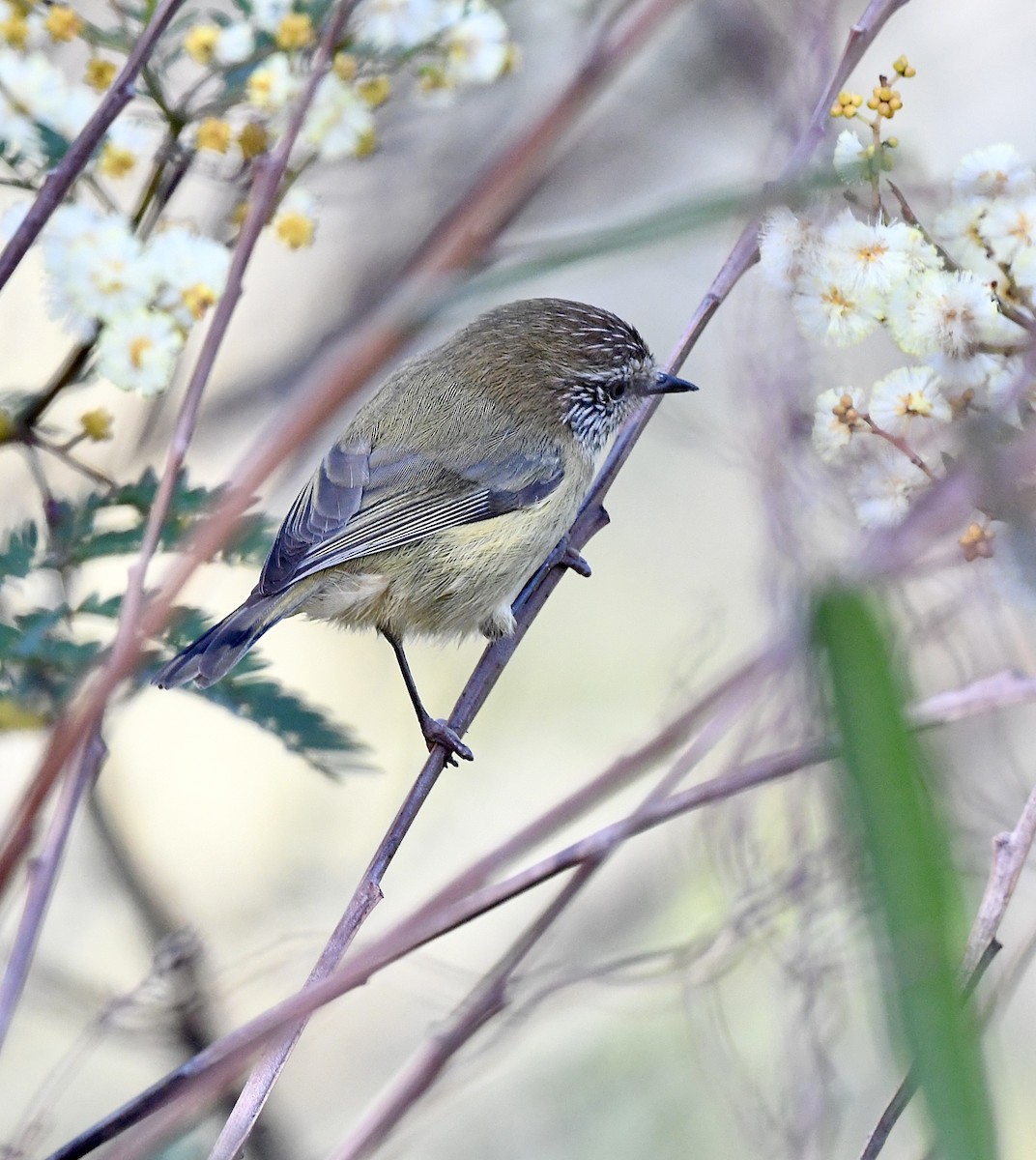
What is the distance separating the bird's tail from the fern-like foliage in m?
0.02

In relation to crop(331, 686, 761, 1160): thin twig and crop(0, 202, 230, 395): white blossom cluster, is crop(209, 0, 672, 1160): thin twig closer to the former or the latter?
crop(331, 686, 761, 1160): thin twig

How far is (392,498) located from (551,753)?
192cm

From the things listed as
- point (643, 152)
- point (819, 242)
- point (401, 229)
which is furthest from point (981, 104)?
point (819, 242)

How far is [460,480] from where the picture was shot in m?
2.95

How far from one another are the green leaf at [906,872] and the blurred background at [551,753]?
1684mm

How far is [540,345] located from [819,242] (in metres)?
1.79

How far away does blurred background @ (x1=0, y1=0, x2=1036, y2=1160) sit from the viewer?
2.75 m

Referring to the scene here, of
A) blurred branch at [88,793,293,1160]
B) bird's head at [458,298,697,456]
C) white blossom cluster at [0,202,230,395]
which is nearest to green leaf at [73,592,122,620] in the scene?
white blossom cluster at [0,202,230,395]

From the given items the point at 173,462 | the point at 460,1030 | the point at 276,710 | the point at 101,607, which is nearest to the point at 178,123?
the point at 101,607

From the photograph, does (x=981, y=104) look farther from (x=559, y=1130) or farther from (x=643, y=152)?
(x=559, y=1130)

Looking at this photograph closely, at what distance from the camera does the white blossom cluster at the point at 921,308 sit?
1.32m

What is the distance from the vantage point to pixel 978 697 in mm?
994

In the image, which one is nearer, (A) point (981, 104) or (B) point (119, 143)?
(B) point (119, 143)

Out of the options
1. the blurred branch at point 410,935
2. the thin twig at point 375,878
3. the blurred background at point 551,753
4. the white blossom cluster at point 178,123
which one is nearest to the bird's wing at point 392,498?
the blurred background at point 551,753
